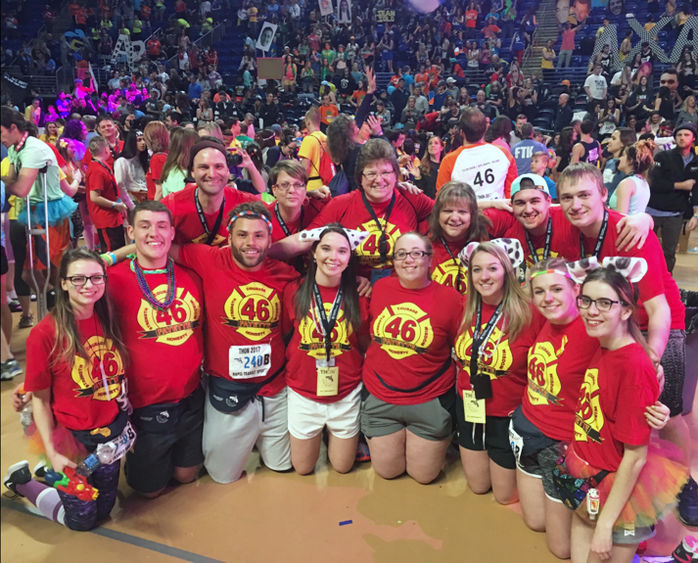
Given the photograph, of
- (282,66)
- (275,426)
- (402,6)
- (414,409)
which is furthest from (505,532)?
(402,6)

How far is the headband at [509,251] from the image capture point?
2738 mm

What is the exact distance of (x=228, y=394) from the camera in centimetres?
288

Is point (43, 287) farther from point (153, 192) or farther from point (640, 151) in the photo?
point (640, 151)

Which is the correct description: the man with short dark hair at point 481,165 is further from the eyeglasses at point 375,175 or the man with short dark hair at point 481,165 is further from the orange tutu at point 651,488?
the orange tutu at point 651,488

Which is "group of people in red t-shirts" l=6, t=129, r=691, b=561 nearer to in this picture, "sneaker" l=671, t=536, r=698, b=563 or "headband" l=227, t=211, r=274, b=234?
"headband" l=227, t=211, r=274, b=234

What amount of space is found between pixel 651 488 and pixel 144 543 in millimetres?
2069

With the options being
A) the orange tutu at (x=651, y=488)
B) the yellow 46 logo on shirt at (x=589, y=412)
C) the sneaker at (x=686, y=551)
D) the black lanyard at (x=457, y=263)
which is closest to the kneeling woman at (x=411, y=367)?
the black lanyard at (x=457, y=263)

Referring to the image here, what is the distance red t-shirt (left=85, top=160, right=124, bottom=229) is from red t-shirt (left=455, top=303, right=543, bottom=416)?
11.1 feet

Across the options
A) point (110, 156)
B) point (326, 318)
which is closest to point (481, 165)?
point (326, 318)

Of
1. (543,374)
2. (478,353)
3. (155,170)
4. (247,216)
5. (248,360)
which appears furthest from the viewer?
(155,170)

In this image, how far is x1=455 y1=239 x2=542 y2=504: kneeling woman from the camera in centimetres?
260

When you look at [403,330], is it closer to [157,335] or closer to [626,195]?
[157,335]

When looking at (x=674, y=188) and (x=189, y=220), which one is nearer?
(x=189, y=220)

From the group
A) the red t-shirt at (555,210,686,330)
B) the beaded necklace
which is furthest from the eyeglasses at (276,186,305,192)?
the red t-shirt at (555,210,686,330)
